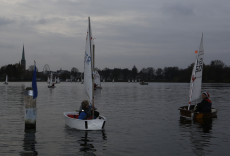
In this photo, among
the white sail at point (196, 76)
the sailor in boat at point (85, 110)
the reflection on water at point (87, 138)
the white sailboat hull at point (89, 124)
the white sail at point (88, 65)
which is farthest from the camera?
the white sail at point (196, 76)

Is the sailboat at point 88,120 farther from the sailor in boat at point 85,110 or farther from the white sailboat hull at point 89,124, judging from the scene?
the sailor in boat at point 85,110

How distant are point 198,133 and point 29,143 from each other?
9.92 meters

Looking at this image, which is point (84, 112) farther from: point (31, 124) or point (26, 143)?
point (26, 143)

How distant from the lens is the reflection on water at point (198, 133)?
14792mm

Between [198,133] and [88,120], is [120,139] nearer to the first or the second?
[88,120]

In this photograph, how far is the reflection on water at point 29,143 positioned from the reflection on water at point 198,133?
7277 millimetres

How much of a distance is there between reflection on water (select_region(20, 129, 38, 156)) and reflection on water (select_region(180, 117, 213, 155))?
7.28 meters

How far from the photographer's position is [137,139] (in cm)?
1666

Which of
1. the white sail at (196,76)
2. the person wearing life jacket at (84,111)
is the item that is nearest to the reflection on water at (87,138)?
the person wearing life jacket at (84,111)

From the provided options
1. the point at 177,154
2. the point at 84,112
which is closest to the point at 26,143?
the point at 84,112

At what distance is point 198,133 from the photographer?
18641mm

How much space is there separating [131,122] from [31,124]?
7939mm

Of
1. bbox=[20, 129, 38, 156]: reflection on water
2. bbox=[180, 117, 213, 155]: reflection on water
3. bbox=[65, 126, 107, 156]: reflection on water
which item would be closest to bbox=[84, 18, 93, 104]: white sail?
bbox=[65, 126, 107, 156]: reflection on water

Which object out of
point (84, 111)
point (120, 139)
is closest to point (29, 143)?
point (84, 111)
